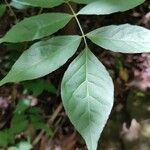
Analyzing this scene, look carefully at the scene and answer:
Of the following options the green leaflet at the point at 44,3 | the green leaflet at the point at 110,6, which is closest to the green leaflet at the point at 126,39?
the green leaflet at the point at 110,6

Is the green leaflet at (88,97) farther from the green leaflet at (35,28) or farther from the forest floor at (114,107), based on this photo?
the forest floor at (114,107)

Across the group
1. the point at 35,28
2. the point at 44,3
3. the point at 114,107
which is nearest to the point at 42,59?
the point at 35,28

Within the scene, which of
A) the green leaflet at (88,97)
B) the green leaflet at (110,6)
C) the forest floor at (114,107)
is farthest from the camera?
the forest floor at (114,107)

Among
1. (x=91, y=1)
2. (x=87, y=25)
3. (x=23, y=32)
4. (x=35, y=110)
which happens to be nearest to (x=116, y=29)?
(x=91, y=1)

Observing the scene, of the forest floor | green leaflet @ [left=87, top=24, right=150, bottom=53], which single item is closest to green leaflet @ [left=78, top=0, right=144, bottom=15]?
green leaflet @ [left=87, top=24, right=150, bottom=53]

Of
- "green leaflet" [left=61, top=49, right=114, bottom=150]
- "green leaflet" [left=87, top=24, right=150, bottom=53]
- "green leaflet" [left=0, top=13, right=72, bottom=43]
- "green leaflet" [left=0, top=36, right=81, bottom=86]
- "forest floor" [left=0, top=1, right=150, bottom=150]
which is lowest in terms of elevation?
"forest floor" [left=0, top=1, right=150, bottom=150]

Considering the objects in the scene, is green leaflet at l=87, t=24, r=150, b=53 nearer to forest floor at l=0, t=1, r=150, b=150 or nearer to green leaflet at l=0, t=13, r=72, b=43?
green leaflet at l=0, t=13, r=72, b=43

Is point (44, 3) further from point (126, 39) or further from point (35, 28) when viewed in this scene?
point (126, 39)
